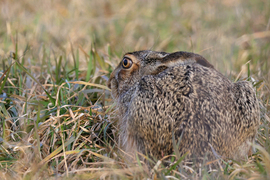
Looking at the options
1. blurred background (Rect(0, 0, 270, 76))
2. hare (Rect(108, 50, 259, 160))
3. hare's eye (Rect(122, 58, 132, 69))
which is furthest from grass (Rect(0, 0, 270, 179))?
hare's eye (Rect(122, 58, 132, 69))

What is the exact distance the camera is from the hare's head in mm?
3432

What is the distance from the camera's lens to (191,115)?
9.68 ft

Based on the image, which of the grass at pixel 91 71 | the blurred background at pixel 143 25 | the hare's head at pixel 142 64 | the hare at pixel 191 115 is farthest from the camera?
the blurred background at pixel 143 25

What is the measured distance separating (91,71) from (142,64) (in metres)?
1.68

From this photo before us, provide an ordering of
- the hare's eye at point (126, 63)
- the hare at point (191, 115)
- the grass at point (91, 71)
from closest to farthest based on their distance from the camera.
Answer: the hare at point (191, 115), the grass at point (91, 71), the hare's eye at point (126, 63)

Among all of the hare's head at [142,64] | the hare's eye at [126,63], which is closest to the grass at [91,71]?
the hare's head at [142,64]

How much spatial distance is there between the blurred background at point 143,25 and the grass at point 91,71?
3 cm

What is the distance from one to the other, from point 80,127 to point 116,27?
541 cm

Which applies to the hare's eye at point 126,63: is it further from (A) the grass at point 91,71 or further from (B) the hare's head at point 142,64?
(A) the grass at point 91,71

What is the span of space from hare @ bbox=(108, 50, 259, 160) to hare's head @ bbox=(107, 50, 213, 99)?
130mm

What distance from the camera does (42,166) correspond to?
318 centimetres

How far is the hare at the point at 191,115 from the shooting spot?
9.66 feet

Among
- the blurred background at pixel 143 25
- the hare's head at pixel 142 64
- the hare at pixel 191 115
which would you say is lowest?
the hare at pixel 191 115

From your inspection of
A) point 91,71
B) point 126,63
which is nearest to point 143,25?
point 91,71
